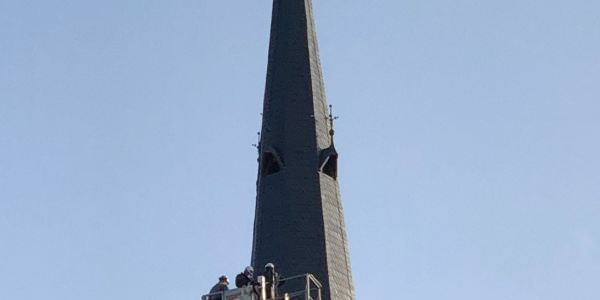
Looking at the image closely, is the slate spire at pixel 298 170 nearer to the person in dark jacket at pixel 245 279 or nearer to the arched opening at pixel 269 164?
the arched opening at pixel 269 164

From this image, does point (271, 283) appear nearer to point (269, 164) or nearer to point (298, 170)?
point (298, 170)

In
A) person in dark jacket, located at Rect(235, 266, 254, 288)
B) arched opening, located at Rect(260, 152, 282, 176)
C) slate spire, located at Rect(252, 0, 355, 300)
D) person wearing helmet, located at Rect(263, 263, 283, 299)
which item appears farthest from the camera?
arched opening, located at Rect(260, 152, 282, 176)

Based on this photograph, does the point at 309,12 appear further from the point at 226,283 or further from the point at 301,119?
the point at 226,283

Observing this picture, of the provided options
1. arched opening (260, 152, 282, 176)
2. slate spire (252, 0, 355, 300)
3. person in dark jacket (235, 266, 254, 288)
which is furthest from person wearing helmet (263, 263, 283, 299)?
arched opening (260, 152, 282, 176)

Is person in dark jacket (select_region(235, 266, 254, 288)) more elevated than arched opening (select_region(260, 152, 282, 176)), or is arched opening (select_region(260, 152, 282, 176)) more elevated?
arched opening (select_region(260, 152, 282, 176))

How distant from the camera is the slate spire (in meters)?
48.8

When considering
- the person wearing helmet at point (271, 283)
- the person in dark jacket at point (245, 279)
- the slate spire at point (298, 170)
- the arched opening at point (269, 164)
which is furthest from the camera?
the arched opening at point (269, 164)

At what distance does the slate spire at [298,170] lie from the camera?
48.8 m

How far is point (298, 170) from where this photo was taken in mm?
51719

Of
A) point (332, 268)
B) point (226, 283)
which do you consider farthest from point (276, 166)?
point (226, 283)

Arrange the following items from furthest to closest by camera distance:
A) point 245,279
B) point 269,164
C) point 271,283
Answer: point 269,164
point 245,279
point 271,283

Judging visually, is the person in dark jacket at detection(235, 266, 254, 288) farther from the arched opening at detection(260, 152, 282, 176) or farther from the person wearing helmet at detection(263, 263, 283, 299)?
the arched opening at detection(260, 152, 282, 176)

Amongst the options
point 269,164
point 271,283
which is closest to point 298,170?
point 269,164

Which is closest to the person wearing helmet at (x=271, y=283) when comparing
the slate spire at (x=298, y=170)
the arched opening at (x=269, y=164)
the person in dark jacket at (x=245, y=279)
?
the person in dark jacket at (x=245, y=279)
